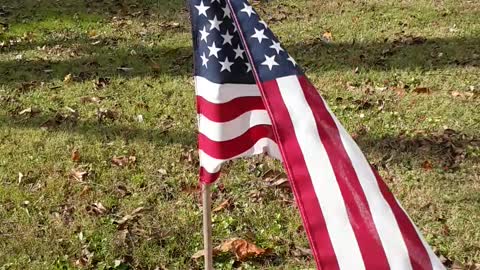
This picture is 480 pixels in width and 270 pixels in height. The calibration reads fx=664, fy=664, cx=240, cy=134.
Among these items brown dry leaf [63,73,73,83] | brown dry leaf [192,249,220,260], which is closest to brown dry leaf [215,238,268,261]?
brown dry leaf [192,249,220,260]

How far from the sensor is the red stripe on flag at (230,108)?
2927mm

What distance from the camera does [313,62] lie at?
738cm

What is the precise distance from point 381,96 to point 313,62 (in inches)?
49.2

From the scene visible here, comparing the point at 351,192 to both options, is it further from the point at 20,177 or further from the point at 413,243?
the point at 20,177

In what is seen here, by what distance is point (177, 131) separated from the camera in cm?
583

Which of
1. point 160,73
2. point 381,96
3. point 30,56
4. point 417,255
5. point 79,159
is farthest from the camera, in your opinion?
point 30,56

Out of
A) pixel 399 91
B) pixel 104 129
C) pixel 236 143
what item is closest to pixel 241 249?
pixel 236 143

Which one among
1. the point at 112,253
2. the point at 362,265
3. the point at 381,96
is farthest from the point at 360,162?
the point at 381,96

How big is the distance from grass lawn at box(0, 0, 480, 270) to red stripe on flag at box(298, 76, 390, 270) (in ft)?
6.02

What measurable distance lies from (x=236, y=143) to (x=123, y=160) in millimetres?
2482

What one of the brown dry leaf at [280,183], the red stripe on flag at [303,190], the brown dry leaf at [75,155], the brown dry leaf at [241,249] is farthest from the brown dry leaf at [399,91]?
the red stripe on flag at [303,190]

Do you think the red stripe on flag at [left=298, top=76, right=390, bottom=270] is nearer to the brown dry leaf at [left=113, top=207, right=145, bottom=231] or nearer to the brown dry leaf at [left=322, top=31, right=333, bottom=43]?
the brown dry leaf at [left=113, top=207, right=145, bottom=231]

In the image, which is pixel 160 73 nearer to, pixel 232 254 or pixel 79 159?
pixel 79 159

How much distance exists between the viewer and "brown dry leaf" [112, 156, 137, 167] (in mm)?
5293
